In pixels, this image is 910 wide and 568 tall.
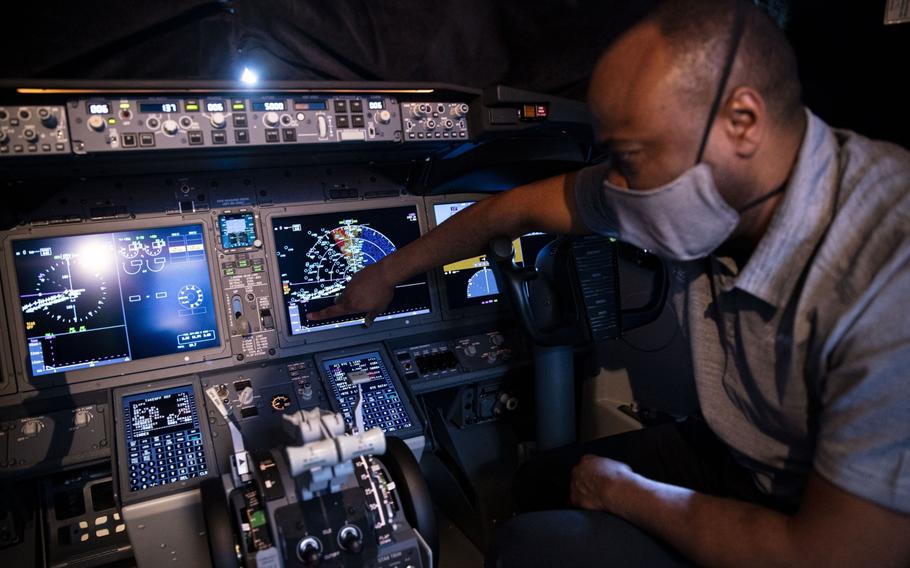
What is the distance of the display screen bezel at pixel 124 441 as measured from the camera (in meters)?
1.77

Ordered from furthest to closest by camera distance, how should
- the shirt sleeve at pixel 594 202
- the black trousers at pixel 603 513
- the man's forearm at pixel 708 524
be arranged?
the shirt sleeve at pixel 594 202 < the black trousers at pixel 603 513 < the man's forearm at pixel 708 524

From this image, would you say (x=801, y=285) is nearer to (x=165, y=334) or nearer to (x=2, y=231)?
(x=165, y=334)

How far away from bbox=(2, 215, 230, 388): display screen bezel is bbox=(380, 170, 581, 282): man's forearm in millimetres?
667

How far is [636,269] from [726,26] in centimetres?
150

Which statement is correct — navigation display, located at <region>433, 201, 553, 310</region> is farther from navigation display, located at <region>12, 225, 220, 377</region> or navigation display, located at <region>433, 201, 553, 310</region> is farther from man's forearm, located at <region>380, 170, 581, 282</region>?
navigation display, located at <region>12, 225, 220, 377</region>

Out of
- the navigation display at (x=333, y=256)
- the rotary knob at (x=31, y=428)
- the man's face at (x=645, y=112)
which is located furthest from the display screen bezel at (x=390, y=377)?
the man's face at (x=645, y=112)

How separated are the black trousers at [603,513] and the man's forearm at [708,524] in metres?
0.04

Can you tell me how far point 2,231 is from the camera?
1.98 meters

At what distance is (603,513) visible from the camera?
1361 millimetres

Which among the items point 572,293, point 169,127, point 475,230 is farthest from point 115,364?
point 572,293

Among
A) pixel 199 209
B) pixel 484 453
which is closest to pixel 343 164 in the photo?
pixel 199 209

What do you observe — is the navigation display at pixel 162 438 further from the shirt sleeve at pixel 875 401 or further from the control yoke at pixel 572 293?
the shirt sleeve at pixel 875 401

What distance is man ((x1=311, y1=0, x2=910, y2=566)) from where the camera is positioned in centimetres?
99

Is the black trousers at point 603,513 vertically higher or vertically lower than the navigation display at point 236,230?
lower
